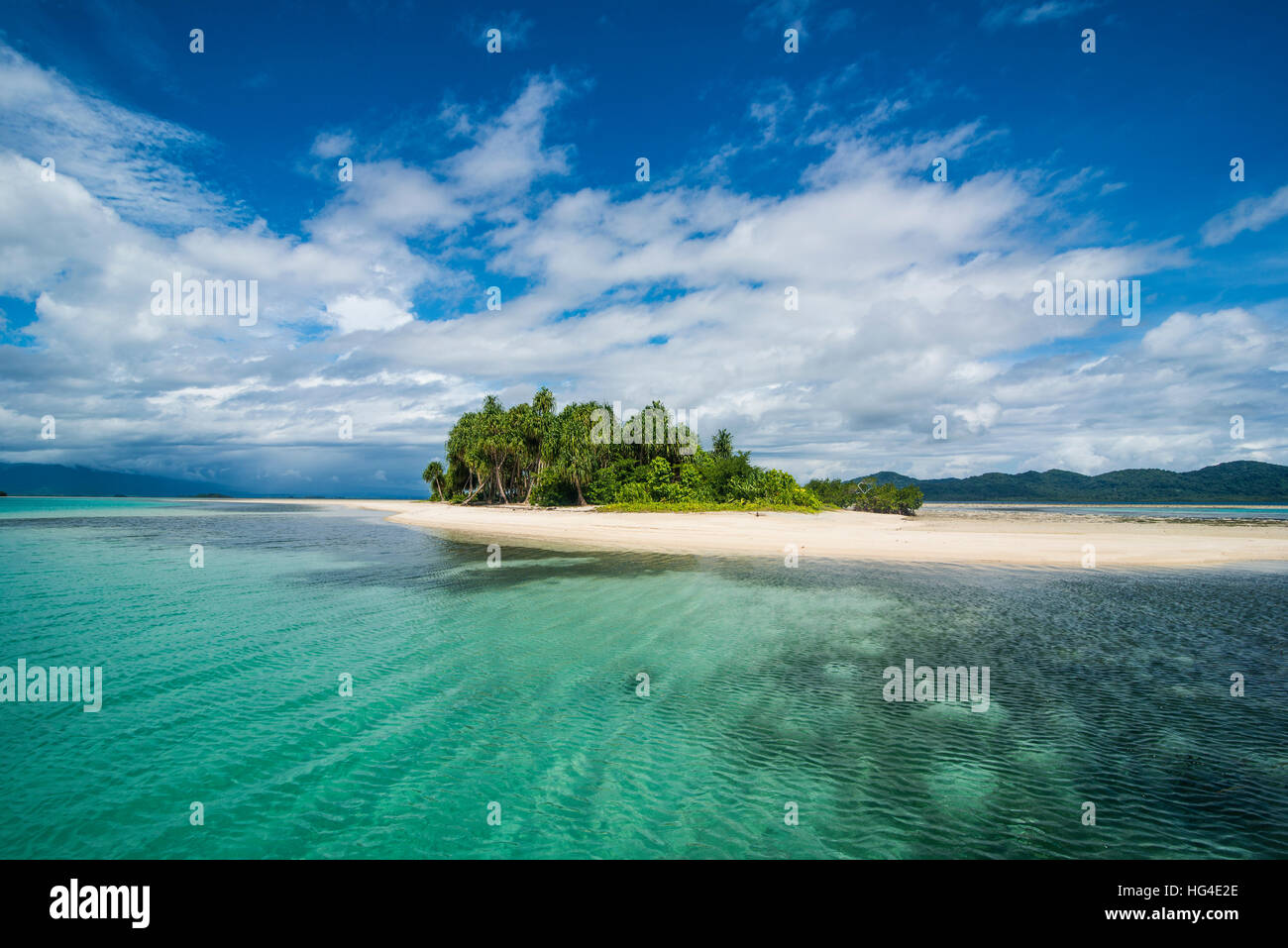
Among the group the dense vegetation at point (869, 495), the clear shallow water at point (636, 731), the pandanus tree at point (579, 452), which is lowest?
the clear shallow water at point (636, 731)

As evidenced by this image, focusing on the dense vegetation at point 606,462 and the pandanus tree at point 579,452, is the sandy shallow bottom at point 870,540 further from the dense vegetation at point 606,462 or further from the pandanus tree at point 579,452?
the pandanus tree at point 579,452

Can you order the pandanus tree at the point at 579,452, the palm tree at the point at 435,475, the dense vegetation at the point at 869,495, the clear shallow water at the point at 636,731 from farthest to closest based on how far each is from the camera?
the palm tree at the point at 435,475
the dense vegetation at the point at 869,495
the pandanus tree at the point at 579,452
the clear shallow water at the point at 636,731

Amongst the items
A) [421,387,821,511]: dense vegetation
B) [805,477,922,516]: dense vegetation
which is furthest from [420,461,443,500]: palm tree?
[805,477,922,516]: dense vegetation

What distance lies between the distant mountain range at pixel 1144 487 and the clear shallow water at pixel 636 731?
125 meters

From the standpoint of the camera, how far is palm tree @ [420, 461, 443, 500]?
11650 centimetres

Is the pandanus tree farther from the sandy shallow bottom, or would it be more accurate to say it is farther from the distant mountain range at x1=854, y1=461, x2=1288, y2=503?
the distant mountain range at x1=854, y1=461, x2=1288, y2=503

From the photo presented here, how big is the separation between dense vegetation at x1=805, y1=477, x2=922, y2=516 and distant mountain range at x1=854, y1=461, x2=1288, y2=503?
2097 inches

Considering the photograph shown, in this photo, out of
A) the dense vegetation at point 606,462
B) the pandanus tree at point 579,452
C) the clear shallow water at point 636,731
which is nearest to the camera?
the clear shallow water at point 636,731

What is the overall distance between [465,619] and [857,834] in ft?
Answer: 44.0

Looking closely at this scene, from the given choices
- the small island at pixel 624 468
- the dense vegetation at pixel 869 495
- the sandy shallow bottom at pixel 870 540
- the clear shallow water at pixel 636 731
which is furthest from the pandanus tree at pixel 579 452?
the clear shallow water at pixel 636 731

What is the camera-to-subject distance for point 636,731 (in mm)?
9312

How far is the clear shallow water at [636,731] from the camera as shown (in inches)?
253
